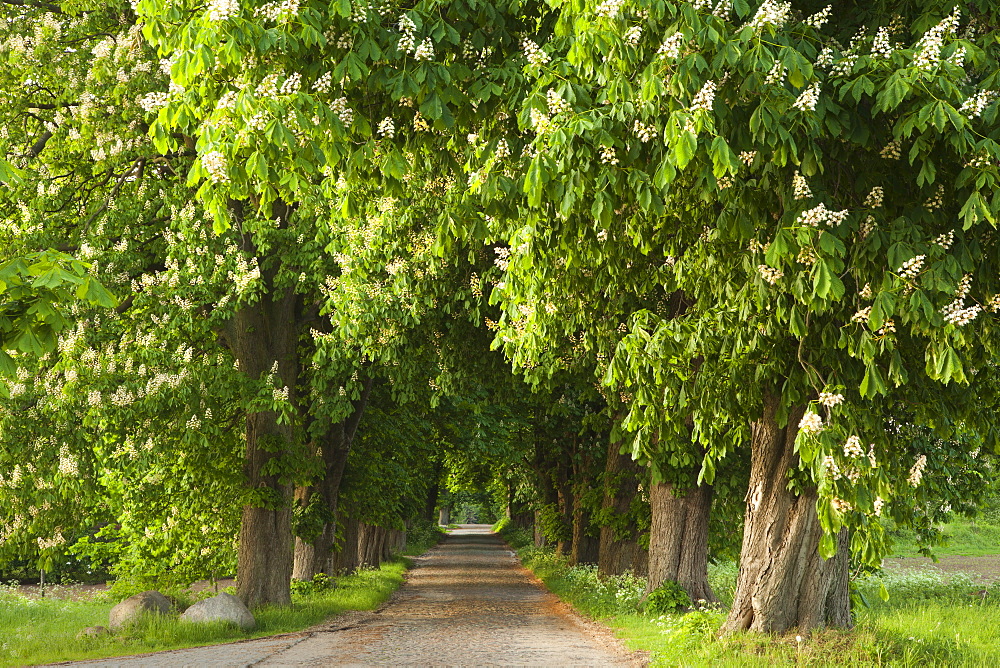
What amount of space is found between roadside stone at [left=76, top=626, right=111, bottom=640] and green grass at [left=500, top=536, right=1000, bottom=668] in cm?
780

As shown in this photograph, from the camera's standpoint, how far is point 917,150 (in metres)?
5.61

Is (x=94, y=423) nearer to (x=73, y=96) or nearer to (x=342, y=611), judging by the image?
(x=73, y=96)

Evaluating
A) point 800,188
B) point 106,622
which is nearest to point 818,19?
point 800,188

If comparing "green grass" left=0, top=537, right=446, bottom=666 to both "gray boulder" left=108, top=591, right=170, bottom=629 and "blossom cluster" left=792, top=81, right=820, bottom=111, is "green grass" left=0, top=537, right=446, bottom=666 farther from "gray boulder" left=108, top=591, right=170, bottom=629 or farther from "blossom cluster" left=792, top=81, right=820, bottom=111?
"blossom cluster" left=792, top=81, right=820, bottom=111

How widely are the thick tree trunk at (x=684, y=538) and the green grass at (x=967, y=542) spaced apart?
26.0 meters

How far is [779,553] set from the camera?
32.0 ft

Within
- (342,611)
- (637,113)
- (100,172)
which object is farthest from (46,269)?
(342,611)

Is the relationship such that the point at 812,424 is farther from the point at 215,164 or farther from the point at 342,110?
the point at 215,164

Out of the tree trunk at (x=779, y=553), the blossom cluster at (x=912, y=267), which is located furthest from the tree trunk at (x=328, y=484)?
the blossom cluster at (x=912, y=267)

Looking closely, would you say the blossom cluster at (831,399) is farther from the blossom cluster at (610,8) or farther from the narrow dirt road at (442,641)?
the narrow dirt road at (442,641)

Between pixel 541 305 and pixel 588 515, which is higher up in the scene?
pixel 541 305

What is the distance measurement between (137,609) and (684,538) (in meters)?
8.96

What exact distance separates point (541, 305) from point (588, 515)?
1825 centimetres

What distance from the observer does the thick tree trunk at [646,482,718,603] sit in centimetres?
1538
